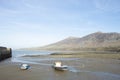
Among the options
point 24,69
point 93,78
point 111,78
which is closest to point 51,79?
point 93,78

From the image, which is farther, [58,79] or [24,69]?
[24,69]

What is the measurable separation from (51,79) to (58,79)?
1135 mm

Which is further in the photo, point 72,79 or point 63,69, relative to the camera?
point 63,69

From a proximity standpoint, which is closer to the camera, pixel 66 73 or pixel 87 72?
pixel 66 73

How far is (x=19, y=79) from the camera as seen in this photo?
28.6m

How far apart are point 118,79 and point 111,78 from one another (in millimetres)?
1156

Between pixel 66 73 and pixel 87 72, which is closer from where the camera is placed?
pixel 66 73

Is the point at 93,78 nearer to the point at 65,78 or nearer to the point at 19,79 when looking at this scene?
the point at 65,78

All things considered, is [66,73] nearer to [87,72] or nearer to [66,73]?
[66,73]

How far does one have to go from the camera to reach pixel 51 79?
28.6 m

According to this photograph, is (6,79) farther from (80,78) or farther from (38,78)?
(80,78)

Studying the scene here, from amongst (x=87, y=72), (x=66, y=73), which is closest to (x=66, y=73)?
(x=66, y=73)

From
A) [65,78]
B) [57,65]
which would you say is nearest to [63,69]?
[57,65]

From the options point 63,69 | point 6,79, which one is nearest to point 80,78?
point 63,69
